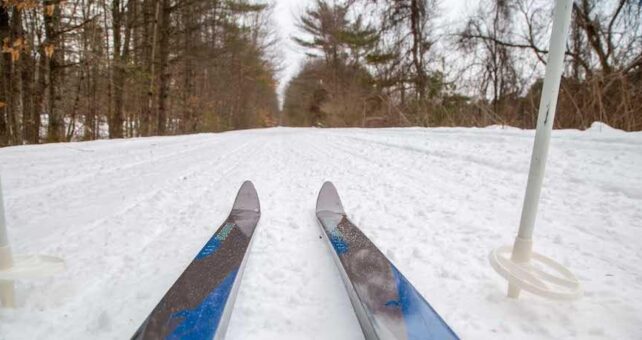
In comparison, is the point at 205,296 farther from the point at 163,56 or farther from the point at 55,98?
the point at 163,56

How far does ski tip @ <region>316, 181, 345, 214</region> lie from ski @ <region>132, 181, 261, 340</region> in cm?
60

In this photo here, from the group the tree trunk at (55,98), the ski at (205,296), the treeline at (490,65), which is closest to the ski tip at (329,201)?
the ski at (205,296)

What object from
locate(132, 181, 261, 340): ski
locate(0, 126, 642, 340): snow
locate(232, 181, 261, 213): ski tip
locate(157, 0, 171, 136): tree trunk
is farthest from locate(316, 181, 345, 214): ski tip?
locate(157, 0, 171, 136): tree trunk

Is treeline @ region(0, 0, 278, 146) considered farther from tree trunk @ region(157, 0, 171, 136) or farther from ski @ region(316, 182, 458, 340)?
ski @ region(316, 182, 458, 340)

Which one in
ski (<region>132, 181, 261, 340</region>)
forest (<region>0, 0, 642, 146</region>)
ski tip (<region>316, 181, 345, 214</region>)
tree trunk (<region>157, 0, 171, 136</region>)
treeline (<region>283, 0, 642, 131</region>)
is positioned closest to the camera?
ski (<region>132, 181, 261, 340</region>)

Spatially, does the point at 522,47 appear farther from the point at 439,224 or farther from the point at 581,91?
the point at 439,224

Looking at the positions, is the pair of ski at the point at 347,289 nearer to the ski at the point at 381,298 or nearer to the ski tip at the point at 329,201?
the ski at the point at 381,298

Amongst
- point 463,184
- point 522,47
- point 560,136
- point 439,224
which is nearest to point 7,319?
point 439,224

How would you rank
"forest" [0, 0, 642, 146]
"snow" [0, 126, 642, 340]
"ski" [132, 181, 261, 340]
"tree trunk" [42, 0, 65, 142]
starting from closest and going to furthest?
"ski" [132, 181, 261, 340] < "snow" [0, 126, 642, 340] < "forest" [0, 0, 642, 146] < "tree trunk" [42, 0, 65, 142]

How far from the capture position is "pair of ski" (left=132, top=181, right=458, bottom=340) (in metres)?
0.85

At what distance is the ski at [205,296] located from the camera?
0.84m

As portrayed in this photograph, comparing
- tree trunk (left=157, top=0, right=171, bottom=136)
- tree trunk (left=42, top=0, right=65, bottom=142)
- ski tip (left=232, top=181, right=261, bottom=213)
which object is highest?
tree trunk (left=157, top=0, right=171, bottom=136)

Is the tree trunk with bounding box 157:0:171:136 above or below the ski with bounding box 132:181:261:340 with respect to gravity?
above

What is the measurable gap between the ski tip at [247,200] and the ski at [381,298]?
72 cm
